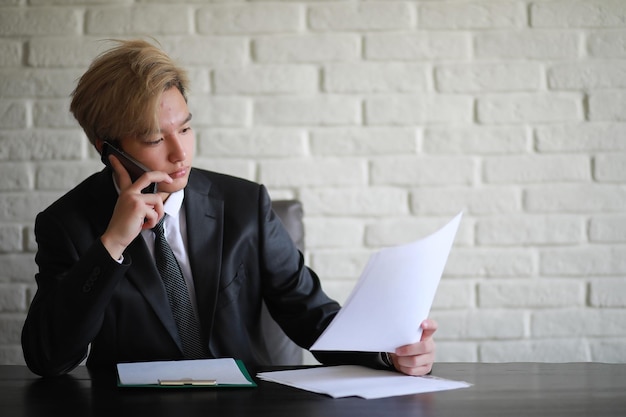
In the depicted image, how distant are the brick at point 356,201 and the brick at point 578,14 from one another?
2.13 feet

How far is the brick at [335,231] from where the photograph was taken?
7.76ft

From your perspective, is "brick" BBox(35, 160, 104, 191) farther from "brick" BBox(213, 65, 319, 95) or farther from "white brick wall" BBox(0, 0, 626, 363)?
"brick" BBox(213, 65, 319, 95)

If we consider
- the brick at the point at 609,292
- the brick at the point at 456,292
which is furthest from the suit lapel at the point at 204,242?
the brick at the point at 609,292

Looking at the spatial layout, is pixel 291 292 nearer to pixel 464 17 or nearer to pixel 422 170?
pixel 422 170

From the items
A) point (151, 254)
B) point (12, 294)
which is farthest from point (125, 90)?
point (12, 294)

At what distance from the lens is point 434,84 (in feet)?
7.70

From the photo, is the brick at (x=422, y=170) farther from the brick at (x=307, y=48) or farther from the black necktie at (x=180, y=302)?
the black necktie at (x=180, y=302)

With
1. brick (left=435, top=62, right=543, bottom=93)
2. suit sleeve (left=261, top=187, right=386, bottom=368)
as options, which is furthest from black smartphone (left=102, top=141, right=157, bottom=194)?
brick (left=435, top=62, right=543, bottom=93)

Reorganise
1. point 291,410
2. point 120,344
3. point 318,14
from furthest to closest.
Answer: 1. point 318,14
2. point 120,344
3. point 291,410

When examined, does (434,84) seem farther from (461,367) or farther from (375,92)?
(461,367)

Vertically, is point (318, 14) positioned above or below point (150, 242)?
above

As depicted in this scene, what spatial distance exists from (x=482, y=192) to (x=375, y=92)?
431mm

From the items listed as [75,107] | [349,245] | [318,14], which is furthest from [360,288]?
[318,14]

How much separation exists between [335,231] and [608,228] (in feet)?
2.63
